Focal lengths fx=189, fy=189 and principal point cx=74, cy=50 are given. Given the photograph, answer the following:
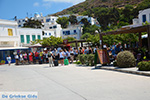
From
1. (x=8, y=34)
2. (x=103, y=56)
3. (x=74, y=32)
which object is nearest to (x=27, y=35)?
(x=8, y=34)

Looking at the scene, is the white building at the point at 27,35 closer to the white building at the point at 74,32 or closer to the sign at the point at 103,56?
the white building at the point at 74,32

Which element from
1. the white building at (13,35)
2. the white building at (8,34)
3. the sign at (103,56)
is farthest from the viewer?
the white building at (13,35)

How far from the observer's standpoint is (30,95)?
7.29 metres

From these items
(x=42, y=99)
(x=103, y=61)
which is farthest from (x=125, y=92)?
(x=103, y=61)

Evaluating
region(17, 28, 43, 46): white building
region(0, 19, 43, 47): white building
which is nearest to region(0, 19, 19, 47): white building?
→ region(0, 19, 43, 47): white building

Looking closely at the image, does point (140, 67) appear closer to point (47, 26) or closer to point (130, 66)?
point (130, 66)

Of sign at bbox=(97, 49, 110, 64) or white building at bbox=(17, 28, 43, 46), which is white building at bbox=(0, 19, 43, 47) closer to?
white building at bbox=(17, 28, 43, 46)

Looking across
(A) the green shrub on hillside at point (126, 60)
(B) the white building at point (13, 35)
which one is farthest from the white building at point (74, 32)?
(A) the green shrub on hillside at point (126, 60)

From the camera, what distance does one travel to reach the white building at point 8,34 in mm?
37906

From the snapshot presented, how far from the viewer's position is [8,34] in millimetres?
39375

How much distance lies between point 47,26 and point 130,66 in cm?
6859

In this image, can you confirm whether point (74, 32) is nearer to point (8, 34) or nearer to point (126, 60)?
point (8, 34)

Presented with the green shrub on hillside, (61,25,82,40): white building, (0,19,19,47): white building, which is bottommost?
the green shrub on hillside

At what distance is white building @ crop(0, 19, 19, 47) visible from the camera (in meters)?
37.9
